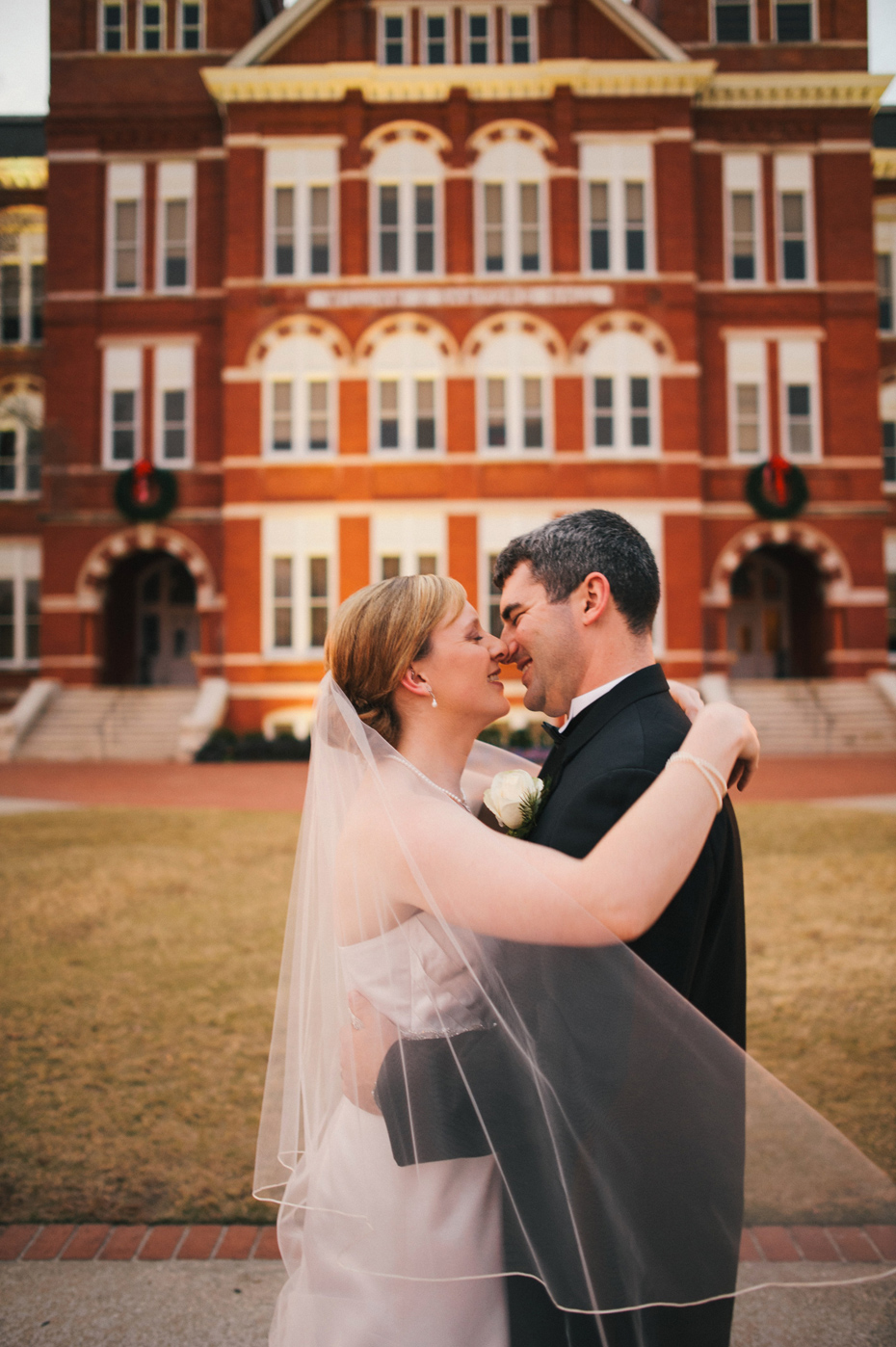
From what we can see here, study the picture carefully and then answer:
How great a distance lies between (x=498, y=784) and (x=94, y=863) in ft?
23.3

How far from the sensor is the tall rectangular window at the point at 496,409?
21.0 metres

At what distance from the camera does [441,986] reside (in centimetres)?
200

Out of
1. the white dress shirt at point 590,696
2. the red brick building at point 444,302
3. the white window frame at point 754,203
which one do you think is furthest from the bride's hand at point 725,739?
the white window frame at point 754,203

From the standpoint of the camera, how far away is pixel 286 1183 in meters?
2.28

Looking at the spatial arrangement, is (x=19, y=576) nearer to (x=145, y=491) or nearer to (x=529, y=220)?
(x=145, y=491)

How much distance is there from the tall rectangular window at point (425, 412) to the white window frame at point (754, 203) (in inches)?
308

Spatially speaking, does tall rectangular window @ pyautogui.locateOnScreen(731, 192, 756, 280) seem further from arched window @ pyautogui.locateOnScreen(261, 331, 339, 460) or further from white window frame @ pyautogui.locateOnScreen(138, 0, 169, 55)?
white window frame @ pyautogui.locateOnScreen(138, 0, 169, 55)

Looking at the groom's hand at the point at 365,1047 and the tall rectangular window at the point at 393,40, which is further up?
the tall rectangular window at the point at 393,40

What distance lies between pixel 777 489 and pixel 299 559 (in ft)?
37.8

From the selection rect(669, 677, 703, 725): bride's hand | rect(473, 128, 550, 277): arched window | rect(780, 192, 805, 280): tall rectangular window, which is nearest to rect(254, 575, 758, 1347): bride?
rect(669, 677, 703, 725): bride's hand

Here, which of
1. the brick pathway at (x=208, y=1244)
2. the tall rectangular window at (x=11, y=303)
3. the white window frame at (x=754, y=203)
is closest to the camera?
the brick pathway at (x=208, y=1244)

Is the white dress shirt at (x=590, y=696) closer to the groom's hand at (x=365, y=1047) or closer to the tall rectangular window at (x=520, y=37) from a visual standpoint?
the groom's hand at (x=365, y=1047)

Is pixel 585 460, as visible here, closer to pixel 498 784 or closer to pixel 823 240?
pixel 823 240

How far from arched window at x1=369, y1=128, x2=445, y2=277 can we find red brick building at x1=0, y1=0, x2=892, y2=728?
78mm
